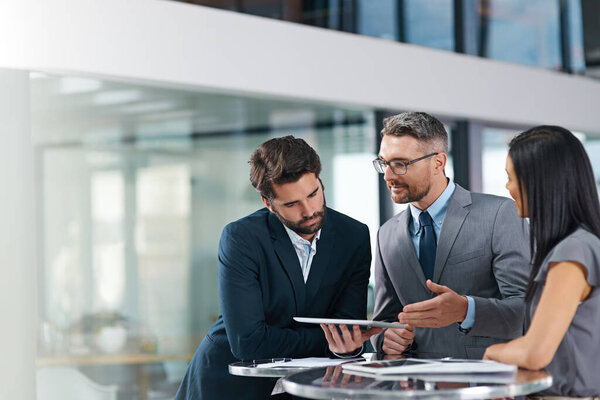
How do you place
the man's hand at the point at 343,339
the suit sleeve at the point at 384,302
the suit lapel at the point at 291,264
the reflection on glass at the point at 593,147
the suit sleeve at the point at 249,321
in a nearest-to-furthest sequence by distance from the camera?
the man's hand at the point at 343,339 → the suit sleeve at the point at 249,321 → the suit lapel at the point at 291,264 → the suit sleeve at the point at 384,302 → the reflection on glass at the point at 593,147

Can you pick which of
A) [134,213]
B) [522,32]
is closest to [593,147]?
[522,32]

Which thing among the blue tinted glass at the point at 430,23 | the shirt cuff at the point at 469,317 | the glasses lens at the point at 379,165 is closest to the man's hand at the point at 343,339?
the shirt cuff at the point at 469,317

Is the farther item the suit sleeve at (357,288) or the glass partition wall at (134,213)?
the glass partition wall at (134,213)

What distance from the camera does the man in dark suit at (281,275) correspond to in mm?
2916

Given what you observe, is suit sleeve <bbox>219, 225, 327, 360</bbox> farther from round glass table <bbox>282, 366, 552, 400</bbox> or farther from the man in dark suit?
round glass table <bbox>282, 366, 552, 400</bbox>

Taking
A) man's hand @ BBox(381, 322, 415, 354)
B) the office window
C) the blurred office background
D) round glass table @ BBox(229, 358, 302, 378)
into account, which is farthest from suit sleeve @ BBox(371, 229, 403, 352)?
the office window

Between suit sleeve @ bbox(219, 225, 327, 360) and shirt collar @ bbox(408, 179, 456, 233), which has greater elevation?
shirt collar @ bbox(408, 179, 456, 233)

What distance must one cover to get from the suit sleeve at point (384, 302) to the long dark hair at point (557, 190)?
957 millimetres

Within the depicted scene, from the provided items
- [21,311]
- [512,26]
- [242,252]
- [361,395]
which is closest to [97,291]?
[21,311]

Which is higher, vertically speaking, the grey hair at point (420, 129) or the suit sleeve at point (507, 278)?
the grey hair at point (420, 129)

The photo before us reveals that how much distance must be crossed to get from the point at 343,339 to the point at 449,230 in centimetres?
64

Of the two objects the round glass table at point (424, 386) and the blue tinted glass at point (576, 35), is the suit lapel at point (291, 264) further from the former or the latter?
the blue tinted glass at point (576, 35)

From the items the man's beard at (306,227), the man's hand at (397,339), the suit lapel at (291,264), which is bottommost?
the man's hand at (397,339)

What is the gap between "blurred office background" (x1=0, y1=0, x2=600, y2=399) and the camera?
191 inches
